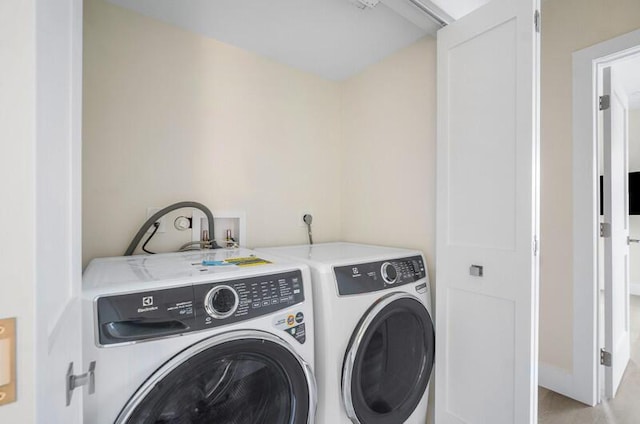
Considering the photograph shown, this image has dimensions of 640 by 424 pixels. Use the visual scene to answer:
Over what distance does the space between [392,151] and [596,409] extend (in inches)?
78.3

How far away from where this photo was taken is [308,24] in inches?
60.7

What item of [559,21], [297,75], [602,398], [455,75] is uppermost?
[559,21]

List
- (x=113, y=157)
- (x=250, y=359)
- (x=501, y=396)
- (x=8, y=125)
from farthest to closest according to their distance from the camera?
(x=113, y=157) < (x=501, y=396) < (x=250, y=359) < (x=8, y=125)

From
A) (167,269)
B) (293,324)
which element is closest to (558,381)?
(293,324)

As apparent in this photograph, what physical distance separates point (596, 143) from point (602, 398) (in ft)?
5.29

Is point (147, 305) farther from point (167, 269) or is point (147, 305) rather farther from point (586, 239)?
point (586, 239)

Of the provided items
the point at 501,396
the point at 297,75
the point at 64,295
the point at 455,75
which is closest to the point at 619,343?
the point at 501,396

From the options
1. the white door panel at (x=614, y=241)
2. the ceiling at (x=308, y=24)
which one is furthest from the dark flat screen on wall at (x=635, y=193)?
the ceiling at (x=308, y=24)

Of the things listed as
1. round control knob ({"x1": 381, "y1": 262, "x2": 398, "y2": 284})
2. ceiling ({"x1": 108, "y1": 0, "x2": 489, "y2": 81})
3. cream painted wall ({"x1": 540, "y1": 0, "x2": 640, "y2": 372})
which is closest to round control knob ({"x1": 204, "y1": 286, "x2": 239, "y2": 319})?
round control knob ({"x1": 381, "y1": 262, "x2": 398, "y2": 284})

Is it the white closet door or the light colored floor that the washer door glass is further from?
the light colored floor

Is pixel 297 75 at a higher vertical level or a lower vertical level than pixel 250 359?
higher

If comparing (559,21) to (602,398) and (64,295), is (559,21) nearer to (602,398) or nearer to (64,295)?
(602,398)

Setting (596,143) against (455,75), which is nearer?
(455,75)

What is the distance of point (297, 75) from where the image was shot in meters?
2.01
